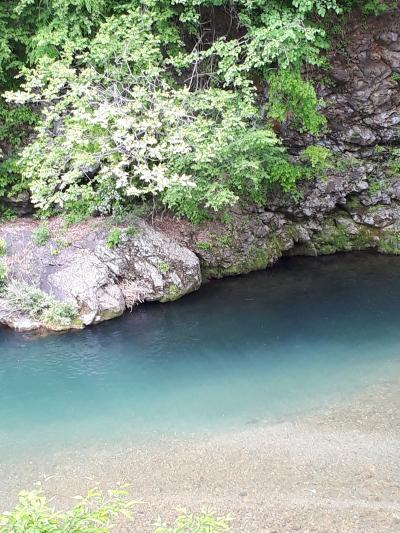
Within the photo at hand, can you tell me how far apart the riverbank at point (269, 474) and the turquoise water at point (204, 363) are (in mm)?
413

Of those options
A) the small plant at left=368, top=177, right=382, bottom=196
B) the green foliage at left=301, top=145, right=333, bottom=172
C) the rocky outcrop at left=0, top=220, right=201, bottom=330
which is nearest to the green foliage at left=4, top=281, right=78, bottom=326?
the rocky outcrop at left=0, top=220, right=201, bottom=330

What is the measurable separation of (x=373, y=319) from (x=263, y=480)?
19.1 feet

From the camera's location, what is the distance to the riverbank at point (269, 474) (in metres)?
Result: 5.37

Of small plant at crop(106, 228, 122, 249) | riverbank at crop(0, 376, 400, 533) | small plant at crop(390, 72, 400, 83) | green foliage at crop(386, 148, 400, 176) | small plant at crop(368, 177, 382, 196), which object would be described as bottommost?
riverbank at crop(0, 376, 400, 533)

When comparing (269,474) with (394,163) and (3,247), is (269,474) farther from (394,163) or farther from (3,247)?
(394,163)

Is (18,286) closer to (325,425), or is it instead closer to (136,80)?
(136,80)

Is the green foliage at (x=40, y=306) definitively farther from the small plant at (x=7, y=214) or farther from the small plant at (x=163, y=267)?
the small plant at (x=7, y=214)

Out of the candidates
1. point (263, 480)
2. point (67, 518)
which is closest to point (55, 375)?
point (263, 480)

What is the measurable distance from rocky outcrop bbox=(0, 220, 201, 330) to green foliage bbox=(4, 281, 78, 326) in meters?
0.10

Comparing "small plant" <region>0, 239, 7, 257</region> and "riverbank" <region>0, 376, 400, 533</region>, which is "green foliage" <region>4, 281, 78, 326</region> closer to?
"small plant" <region>0, 239, 7, 257</region>

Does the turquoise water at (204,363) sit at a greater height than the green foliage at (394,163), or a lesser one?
lesser

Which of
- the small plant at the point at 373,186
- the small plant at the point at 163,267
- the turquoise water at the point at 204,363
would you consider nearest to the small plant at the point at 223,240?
the turquoise water at the point at 204,363

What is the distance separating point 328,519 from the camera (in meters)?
5.28

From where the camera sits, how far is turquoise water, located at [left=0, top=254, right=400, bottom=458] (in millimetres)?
7449
